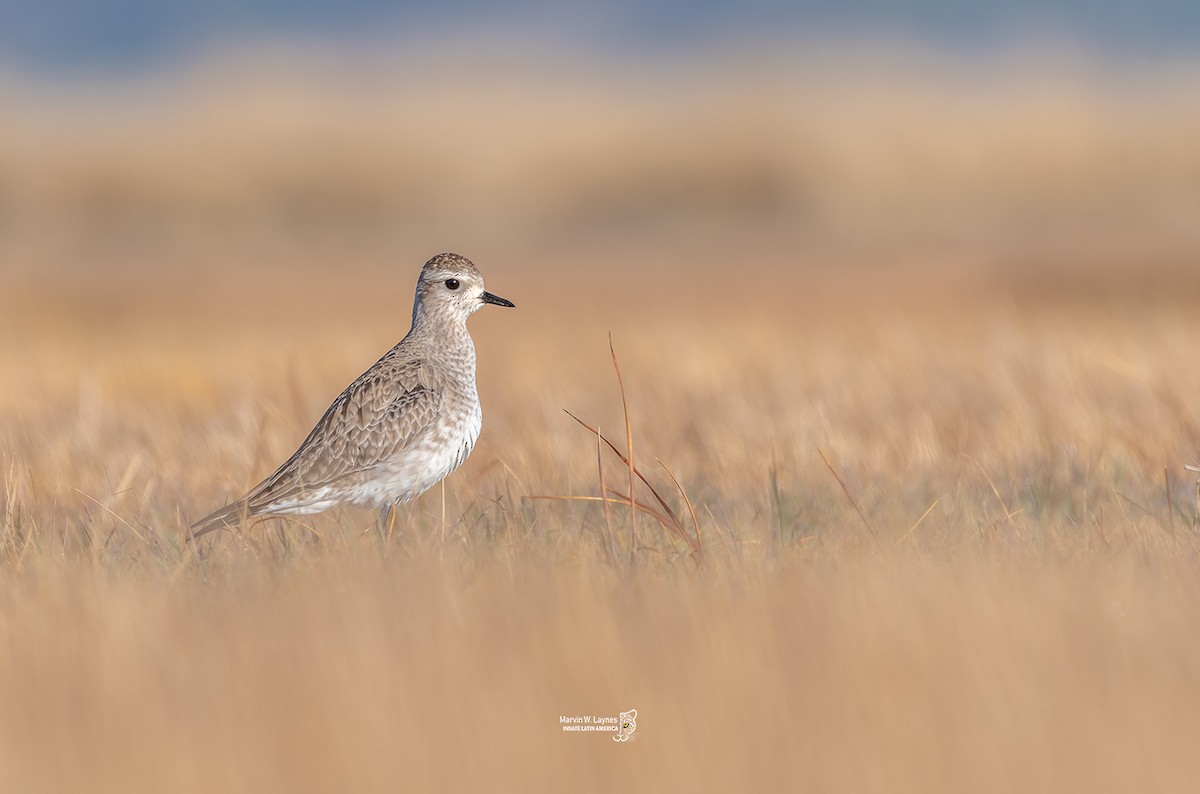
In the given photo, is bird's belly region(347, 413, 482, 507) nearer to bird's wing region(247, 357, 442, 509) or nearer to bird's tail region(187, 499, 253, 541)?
bird's wing region(247, 357, 442, 509)

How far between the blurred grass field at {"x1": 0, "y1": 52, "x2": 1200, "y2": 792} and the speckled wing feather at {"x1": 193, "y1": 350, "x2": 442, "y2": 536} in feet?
0.76

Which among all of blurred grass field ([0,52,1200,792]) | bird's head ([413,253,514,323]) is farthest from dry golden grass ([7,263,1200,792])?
bird's head ([413,253,514,323])

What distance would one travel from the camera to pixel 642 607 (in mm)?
3982

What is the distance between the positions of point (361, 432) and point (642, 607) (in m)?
2.25

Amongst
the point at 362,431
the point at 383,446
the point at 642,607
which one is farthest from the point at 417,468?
the point at 642,607

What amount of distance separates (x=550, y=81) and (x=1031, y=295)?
99.7 ft

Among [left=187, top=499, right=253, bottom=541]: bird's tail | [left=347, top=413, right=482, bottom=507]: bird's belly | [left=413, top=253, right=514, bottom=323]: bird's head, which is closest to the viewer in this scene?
[left=187, top=499, right=253, bottom=541]: bird's tail

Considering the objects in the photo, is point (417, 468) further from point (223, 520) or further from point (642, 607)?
point (642, 607)

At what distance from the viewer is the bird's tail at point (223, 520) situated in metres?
5.29

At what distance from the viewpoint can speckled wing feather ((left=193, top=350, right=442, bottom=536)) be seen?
19.2 ft

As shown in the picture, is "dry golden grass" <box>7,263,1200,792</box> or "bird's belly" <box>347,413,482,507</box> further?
"bird's belly" <box>347,413,482,507</box>

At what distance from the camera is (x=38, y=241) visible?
28.3 meters

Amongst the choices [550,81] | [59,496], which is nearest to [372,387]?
[59,496]

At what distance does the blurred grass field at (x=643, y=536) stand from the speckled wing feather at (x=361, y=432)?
0.23m
